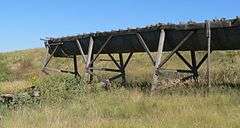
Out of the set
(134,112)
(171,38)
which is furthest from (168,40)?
(134,112)

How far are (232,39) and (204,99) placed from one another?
3819mm

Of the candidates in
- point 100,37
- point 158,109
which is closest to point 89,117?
point 158,109

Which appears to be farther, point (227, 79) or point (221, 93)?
point (227, 79)

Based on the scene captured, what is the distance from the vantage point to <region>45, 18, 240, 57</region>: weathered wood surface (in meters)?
16.8

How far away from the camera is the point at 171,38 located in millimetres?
19094

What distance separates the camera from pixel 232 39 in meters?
16.9

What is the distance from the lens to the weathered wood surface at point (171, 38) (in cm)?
1678

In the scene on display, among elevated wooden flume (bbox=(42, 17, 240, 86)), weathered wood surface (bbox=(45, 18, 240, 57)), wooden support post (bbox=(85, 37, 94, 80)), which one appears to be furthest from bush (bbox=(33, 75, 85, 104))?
wooden support post (bbox=(85, 37, 94, 80))

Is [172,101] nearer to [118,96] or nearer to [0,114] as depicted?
[118,96]

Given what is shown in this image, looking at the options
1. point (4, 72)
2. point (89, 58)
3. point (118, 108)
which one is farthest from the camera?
point (4, 72)

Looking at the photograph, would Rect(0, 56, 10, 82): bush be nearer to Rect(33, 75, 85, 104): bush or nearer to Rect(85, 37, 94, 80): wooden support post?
Rect(85, 37, 94, 80): wooden support post

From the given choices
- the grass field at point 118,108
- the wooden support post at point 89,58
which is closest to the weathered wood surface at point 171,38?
the wooden support post at point 89,58

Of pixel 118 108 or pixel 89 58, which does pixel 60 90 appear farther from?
pixel 89 58

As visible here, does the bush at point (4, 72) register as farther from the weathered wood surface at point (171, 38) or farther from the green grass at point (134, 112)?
the green grass at point (134, 112)
